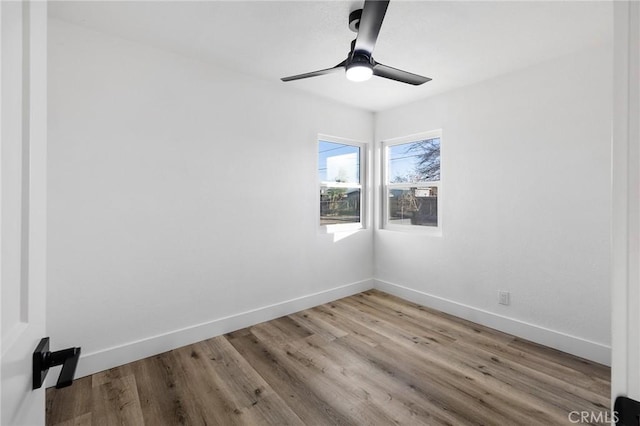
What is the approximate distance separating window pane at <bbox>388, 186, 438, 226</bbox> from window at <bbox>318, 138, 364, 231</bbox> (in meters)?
0.47

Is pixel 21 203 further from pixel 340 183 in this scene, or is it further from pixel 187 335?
pixel 340 183

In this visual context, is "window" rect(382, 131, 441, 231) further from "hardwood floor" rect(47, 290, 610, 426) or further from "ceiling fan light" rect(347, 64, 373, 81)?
"ceiling fan light" rect(347, 64, 373, 81)

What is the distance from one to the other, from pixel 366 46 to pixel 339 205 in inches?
89.8

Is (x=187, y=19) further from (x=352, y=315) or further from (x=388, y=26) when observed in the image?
(x=352, y=315)

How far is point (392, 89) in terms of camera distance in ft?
10.5

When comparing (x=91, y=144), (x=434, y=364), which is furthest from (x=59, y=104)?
(x=434, y=364)

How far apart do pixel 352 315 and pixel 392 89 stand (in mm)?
2534

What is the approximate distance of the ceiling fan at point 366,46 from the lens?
1459 millimetres

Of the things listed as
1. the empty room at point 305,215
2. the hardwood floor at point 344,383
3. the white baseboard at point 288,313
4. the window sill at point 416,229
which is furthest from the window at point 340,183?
the hardwood floor at point 344,383

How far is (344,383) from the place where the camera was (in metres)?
2.07

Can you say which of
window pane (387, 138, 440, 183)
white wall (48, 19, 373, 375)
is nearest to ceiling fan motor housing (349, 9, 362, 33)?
white wall (48, 19, 373, 375)

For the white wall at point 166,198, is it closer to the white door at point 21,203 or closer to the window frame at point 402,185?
the window frame at point 402,185

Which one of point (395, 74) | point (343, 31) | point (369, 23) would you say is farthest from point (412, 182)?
point (369, 23)

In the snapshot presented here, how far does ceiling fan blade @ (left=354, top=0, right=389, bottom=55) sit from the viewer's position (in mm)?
1407
